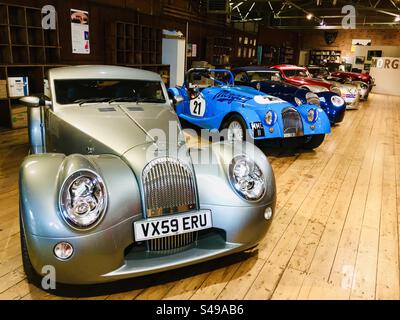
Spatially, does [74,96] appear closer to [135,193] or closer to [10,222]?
[10,222]

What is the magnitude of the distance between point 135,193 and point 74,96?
1528mm

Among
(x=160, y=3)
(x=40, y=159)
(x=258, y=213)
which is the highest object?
(x=160, y=3)

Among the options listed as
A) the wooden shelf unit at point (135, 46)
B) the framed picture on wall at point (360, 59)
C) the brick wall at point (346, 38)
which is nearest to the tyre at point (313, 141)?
the wooden shelf unit at point (135, 46)

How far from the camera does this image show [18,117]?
5957 millimetres

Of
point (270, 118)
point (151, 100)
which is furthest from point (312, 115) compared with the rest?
point (151, 100)

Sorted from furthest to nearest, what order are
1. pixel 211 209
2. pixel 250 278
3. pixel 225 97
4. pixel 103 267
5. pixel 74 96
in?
pixel 225 97 < pixel 74 96 < pixel 250 278 < pixel 211 209 < pixel 103 267

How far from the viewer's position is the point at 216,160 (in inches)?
89.3

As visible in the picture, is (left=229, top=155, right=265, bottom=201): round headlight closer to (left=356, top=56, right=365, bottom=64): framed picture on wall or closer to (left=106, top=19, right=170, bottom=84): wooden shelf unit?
(left=106, top=19, right=170, bottom=84): wooden shelf unit

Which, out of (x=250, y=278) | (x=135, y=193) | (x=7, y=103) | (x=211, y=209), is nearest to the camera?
(x=135, y=193)

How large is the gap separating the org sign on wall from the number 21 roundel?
45.4 feet

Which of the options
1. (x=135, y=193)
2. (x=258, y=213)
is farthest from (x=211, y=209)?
(x=135, y=193)
